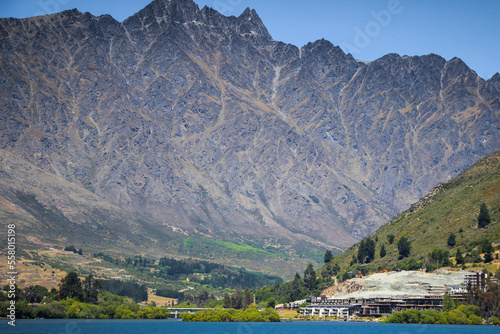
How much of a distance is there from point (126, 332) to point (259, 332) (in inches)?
1339

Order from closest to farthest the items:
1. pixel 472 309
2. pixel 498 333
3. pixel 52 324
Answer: pixel 498 333, pixel 52 324, pixel 472 309

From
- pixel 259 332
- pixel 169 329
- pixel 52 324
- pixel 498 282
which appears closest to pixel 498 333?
pixel 498 282

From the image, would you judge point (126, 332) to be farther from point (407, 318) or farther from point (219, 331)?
point (407, 318)

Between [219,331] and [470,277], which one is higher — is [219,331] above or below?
below

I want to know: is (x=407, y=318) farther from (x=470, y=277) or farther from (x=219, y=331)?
(x=219, y=331)

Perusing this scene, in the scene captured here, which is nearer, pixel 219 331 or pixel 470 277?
pixel 219 331

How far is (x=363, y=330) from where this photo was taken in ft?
583

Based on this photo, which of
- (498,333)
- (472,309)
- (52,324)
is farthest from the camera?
(472,309)

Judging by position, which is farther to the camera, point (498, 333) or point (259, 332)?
point (259, 332)

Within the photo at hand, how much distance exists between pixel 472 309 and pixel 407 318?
1754 centimetres

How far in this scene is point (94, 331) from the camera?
163000 millimetres

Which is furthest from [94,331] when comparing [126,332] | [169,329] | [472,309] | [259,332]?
[472,309]

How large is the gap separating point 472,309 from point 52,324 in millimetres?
110542

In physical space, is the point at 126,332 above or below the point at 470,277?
below
